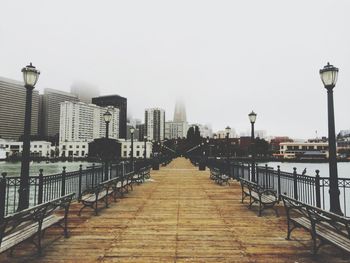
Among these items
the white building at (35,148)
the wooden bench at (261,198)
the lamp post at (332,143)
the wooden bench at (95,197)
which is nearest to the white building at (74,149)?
the white building at (35,148)

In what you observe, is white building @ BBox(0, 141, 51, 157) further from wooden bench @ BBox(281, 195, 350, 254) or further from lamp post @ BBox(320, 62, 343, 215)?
wooden bench @ BBox(281, 195, 350, 254)

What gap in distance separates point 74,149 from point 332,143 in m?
184

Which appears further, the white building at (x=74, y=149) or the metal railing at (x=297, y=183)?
the white building at (x=74, y=149)

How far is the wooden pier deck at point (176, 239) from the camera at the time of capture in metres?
5.49

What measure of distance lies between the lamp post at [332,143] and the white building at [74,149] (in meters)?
178

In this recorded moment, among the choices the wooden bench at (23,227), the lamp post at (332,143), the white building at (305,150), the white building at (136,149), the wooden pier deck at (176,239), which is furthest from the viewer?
the white building at (136,149)

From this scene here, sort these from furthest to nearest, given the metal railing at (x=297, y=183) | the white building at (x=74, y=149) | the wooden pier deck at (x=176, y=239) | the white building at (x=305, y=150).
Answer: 1. the white building at (x=74, y=149)
2. the white building at (x=305, y=150)
3. the metal railing at (x=297, y=183)
4. the wooden pier deck at (x=176, y=239)

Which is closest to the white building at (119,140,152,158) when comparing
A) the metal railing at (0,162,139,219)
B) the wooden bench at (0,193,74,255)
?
the metal railing at (0,162,139,219)

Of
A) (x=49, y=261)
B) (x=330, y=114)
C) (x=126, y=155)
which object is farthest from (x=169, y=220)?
(x=126, y=155)

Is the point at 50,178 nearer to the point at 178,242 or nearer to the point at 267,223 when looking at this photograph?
the point at 178,242

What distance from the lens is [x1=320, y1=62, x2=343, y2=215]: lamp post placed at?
8180 millimetres

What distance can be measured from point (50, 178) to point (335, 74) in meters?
9.42

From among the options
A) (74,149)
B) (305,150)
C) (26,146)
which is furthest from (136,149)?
(26,146)

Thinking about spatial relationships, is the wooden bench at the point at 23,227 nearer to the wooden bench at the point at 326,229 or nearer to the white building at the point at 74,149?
the wooden bench at the point at 326,229
